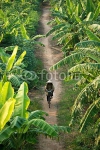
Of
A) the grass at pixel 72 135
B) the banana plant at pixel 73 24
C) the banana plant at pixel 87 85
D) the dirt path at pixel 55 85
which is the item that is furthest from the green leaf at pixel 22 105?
the banana plant at pixel 73 24

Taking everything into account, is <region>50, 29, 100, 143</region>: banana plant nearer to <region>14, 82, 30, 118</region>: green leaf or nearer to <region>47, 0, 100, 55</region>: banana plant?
<region>14, 82, 30, 118</region>: green leaf

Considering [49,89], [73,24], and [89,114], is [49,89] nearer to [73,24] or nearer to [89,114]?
[89,114]

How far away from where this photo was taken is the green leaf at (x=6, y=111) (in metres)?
7.13

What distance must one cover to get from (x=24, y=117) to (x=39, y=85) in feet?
25.9

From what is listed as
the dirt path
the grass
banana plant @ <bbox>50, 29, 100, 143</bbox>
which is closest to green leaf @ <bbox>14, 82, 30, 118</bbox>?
banana plant @ <bbox>50, 29, 100, 143</bbox>

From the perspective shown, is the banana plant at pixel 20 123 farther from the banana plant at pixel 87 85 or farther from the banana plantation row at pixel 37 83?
the banana plant at pixel 87 85

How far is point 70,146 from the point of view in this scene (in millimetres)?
10047

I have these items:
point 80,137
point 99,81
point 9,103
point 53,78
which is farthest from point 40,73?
point 9,103

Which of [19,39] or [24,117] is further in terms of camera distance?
[19,39]

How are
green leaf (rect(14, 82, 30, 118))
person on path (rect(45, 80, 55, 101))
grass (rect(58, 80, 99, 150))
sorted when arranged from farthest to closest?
person on path (rect(45, 80, 55, 101)) → grass (rect(58, 80, 99, 150)) → green leaf (rect(14, 82, 30, 118))

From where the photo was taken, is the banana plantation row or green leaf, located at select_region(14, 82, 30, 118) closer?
the banana plantation row

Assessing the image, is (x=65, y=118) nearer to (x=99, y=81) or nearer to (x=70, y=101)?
(x=70, y=101)

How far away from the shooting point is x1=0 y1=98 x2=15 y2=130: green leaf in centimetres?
713

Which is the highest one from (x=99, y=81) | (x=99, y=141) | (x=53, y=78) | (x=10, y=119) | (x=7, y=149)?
(x=99, y=81)
